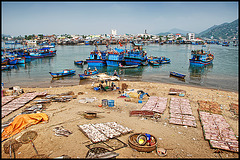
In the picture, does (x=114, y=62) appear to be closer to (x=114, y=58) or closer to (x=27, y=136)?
(x=114, y=58)

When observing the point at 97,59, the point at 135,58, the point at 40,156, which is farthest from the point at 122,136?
the point at 97,59

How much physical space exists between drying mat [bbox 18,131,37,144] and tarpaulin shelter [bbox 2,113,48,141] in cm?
72

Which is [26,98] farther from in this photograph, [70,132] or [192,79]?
[192,79]

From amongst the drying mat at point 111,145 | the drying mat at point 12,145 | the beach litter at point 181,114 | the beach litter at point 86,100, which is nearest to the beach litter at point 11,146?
the drying mat at point 12,145

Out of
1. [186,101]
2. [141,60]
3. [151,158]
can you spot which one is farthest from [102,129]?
[141,60]

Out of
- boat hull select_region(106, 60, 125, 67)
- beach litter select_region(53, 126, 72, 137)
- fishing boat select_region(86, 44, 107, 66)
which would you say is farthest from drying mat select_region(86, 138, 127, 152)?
fishing boat select_region(86, 44, 107, 66)

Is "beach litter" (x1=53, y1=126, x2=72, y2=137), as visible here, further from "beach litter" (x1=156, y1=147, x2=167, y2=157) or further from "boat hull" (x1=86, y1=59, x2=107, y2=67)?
"boat hull" (x1=86, y1=59, x2=107, y2=67)

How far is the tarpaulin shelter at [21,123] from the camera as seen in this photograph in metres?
9.20

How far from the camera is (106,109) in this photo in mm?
13078

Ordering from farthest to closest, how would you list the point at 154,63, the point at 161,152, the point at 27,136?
the point at 154,63 → the point at 27,136 → the point at 161,152

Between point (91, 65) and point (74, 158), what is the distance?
109 ft

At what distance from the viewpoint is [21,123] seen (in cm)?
977

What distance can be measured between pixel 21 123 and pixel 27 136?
1384mm

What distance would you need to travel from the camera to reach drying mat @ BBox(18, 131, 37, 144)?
27.8 ft
